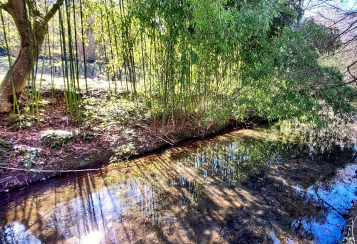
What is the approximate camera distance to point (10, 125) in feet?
11.2

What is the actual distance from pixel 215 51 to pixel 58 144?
132 inches

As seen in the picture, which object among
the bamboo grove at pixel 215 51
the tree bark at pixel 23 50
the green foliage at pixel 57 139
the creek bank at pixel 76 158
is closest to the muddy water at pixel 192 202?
the creek bank at pixel 76 158

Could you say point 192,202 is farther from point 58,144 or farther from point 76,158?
point 58,144

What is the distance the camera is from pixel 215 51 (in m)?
3.65

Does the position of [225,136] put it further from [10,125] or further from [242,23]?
[10,125]

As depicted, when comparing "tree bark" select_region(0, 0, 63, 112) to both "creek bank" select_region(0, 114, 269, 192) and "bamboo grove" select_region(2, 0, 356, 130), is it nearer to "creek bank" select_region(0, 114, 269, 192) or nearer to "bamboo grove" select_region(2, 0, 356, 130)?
"bamboo grove" select_region(2, 0, 356, 130)

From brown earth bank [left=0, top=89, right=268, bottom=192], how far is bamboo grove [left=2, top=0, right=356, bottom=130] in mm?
349

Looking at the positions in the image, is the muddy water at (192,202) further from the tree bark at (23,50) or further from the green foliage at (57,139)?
the tree bark at (23,50)

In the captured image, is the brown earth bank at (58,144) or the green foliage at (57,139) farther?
the green foliage at (57,139)

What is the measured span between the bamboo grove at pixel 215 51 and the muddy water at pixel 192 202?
124 centimetres

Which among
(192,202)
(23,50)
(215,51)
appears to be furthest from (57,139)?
(215,51)

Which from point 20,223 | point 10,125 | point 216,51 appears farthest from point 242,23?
point 10,125

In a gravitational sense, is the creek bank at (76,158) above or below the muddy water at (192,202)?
above

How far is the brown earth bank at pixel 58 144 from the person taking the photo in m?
2.70
